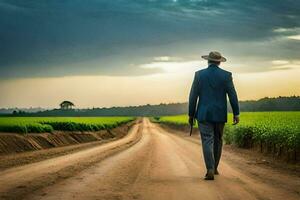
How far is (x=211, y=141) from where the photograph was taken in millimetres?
11289

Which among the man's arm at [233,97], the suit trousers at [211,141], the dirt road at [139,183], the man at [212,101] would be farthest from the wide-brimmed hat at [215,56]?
the dirt road at [139,183]

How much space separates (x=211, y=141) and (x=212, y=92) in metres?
1.08

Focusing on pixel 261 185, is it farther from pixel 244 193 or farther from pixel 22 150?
pixel 22 150

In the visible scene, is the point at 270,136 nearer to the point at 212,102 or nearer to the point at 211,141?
the point at 212,102

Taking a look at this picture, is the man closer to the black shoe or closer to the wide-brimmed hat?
the wide-brimmed hat

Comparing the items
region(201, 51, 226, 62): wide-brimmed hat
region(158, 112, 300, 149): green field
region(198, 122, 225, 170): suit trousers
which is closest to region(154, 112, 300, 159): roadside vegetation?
region(158, 112, 300, 149): green field

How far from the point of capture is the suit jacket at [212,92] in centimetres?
1149

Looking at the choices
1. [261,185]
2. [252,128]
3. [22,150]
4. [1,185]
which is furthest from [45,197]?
[252,128]

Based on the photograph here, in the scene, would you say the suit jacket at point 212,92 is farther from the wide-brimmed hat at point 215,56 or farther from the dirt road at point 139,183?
the dirt road at point 139,183

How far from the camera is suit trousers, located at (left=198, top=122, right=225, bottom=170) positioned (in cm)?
1115

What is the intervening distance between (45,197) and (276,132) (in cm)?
1289

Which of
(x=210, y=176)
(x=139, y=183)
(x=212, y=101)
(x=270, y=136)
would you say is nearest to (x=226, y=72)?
(x=212, y=101)

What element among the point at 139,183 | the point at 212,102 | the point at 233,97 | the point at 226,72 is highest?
the point at 226,72

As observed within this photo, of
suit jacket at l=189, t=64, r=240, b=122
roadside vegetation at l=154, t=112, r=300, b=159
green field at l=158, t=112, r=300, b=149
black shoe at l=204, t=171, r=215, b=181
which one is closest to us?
black shoe at l=204, t=171, r=215, b=181
